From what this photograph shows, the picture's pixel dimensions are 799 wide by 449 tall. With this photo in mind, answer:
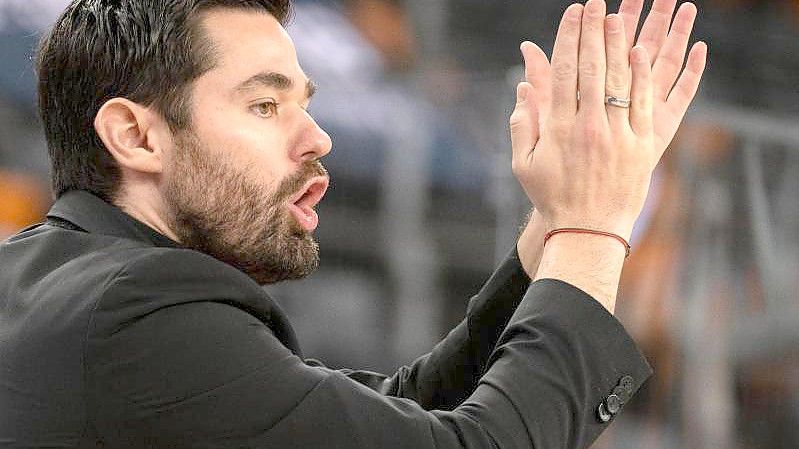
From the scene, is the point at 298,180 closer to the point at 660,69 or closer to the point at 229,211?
the point at 229,211

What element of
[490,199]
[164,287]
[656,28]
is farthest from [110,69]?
[490,199]

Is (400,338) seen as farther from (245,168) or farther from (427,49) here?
(245,168)

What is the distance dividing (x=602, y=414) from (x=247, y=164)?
50 cm

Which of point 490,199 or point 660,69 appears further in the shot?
point 490,199

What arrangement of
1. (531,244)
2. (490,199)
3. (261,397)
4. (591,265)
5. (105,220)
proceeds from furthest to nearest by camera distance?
(490,199) < (531,244) < (105,220) < (591,265) < (261,397)

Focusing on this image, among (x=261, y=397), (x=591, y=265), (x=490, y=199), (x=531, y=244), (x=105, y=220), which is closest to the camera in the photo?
(x=261, y=397)

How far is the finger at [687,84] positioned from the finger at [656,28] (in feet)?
0.13

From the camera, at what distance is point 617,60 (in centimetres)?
129

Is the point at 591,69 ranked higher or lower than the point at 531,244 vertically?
higher

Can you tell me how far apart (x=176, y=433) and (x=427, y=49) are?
441 cm

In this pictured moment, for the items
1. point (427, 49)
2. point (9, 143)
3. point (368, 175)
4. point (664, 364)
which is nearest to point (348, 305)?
point (368, 175)

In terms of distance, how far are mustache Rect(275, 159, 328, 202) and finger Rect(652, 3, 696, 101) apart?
16.3 inches

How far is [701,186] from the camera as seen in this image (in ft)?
9.30

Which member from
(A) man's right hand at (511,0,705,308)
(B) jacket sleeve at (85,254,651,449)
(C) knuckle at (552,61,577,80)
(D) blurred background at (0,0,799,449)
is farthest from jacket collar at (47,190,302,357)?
(D) blurred background at (0,0,799,449)
